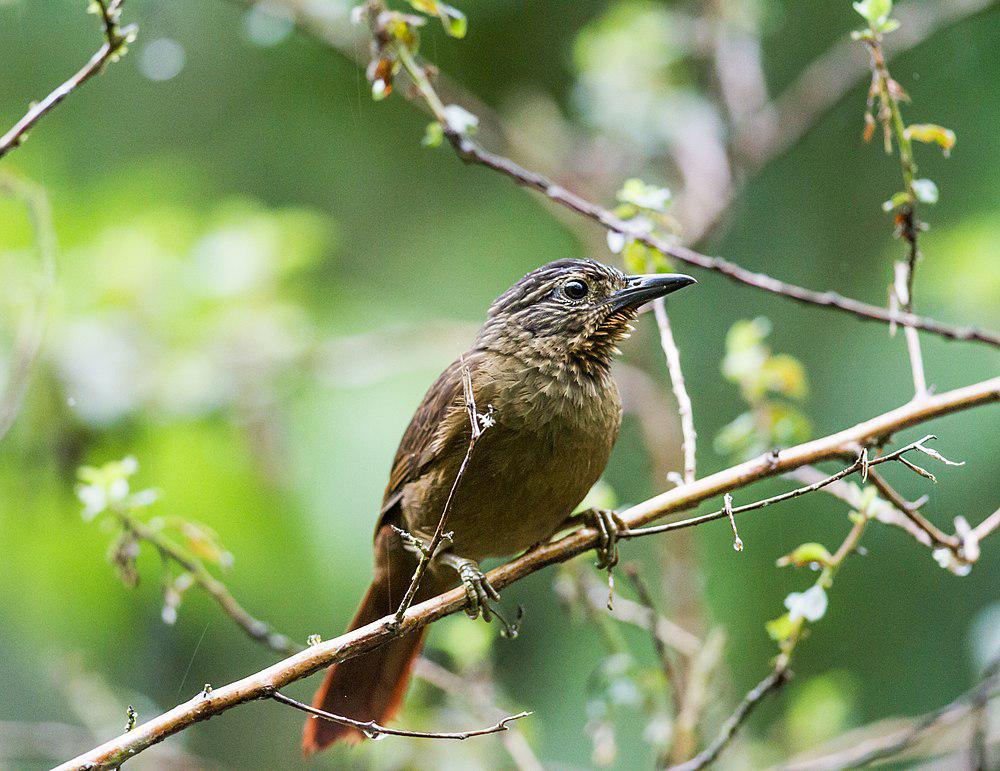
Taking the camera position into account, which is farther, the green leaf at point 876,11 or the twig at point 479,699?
the twig at point 479,699

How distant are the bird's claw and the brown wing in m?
0.31

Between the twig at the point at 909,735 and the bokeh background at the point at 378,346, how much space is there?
0.94 feet

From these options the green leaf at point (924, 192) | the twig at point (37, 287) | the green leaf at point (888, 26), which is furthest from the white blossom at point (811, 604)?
the twig at point (37, 287)

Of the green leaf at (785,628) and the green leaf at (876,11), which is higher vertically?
the green leaf at (876,11)

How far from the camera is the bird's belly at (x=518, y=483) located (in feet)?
7.52

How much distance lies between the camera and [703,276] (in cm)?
387

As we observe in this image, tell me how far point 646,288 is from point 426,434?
24.8 inches

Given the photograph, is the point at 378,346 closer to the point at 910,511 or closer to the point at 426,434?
the point at 426,434

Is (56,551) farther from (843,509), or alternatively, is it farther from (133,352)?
(843,509)

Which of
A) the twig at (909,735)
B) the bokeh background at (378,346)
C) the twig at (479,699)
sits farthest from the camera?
the bokeh background at (378,346)

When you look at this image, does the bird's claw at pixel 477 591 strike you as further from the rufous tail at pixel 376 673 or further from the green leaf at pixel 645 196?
the green leaf at pixel 645 196

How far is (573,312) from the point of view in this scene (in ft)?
8.09

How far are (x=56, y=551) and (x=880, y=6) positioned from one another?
3.11m

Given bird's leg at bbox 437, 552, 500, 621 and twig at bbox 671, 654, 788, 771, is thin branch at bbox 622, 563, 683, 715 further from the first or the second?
bird's leg at bbox 437, 552, 500, 621
